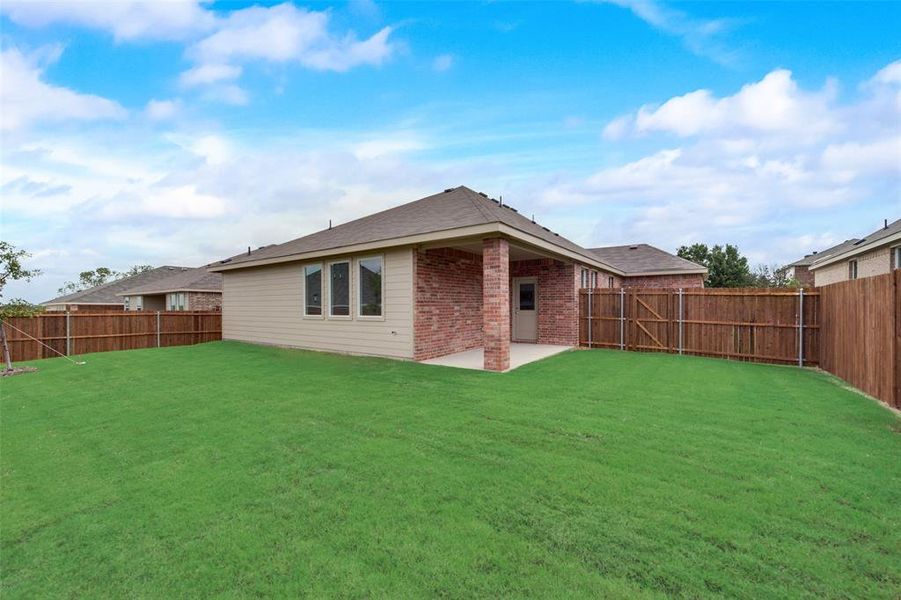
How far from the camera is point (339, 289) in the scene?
11.0m

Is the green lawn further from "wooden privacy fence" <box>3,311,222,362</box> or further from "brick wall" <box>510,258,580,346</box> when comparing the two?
"wooden privacy fence" <box>3,311,222,362</box>

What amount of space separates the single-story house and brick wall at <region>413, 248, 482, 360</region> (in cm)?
3

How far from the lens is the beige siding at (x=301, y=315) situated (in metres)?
9.53

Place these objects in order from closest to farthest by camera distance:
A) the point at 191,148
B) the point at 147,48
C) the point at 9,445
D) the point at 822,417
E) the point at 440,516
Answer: the point at 440,516 → the point at 9,445 → the point at 822,417 → the point at 147,48 → the point at 191,148

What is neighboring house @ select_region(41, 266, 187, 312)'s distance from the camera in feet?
97.4

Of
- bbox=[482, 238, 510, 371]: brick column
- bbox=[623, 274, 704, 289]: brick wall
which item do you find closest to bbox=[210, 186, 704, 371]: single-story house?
bbox=[482, 238, 510, 371]: brick column

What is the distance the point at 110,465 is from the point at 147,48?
10308 millimetres

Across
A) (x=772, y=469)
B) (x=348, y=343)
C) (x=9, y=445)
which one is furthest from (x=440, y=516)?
(x=348, y=343)

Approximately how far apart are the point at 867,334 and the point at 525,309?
27.5ft

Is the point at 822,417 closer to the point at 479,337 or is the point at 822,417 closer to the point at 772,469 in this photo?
the point at 772,469

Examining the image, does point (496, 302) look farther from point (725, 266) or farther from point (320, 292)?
point (725, 266)

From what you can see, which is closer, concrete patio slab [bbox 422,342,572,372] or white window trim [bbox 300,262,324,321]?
concrete patio slab [bbox 422,342,572,372]

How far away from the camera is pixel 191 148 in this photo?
11.0 m

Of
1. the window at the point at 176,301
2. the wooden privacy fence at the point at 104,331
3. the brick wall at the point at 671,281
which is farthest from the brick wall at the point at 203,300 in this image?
the brick wall at the point at 671,281
